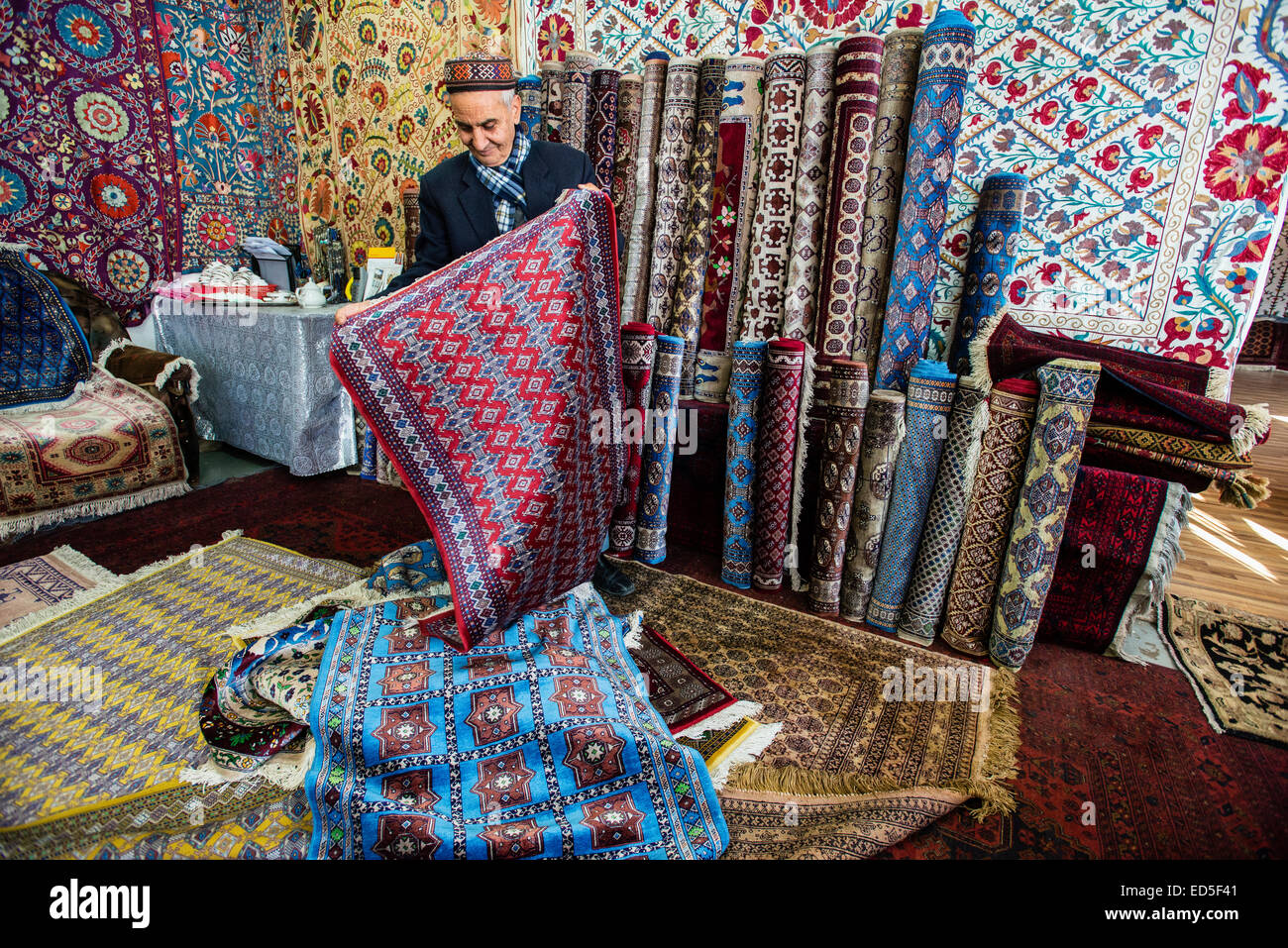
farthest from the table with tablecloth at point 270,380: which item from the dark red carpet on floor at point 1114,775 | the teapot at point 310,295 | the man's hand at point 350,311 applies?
the man's hand at point 350,311

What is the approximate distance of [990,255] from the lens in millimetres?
2156

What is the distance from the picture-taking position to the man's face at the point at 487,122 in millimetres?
1658

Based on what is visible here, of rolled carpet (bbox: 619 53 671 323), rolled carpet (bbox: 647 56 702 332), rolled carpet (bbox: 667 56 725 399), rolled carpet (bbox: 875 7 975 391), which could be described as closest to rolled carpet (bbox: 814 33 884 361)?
rolled carpet (bbox: 875 7 975 391)

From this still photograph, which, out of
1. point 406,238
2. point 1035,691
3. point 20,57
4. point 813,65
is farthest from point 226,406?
point 1035,691

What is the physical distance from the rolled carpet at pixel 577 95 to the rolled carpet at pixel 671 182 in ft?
1.12

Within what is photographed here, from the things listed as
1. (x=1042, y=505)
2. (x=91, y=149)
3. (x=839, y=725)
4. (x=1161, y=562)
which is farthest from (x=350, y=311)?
(x=91, y=149)

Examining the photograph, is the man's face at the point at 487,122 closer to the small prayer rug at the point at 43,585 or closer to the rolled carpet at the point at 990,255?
the rolled carpet at the point at 990,255

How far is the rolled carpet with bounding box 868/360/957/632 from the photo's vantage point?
1913 mm

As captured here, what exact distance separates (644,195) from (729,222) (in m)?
0.40

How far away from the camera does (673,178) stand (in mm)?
2480

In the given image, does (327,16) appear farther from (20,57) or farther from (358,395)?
(358,395)

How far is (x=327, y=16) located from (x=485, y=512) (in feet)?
12.5

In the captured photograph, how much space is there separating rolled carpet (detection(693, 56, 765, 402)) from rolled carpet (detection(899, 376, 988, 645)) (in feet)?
3.19

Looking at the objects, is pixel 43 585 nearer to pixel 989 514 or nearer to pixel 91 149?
pixel 91 149
